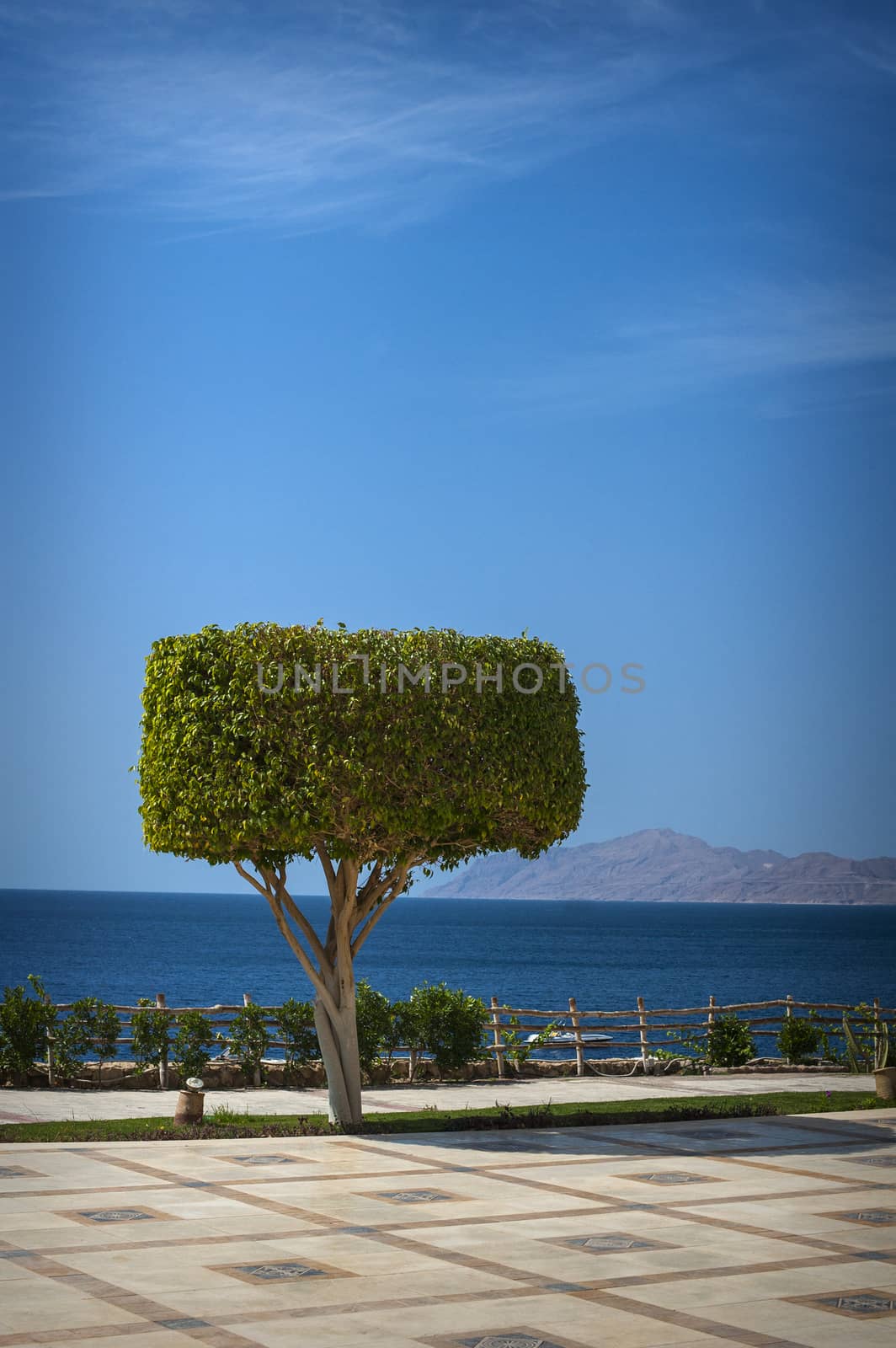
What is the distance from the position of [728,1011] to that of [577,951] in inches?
4057

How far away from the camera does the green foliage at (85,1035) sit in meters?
20.9

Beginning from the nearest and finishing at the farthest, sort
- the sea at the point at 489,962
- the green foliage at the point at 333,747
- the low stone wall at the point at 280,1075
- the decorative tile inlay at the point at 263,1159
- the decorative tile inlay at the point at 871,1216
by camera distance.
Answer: the decorative tile inlay at the point at 871,1216
the decorative tile inlay at the point at 263,1159
the green foliage at the point at 333,747
the low stone wall at the point at 280,1075
the sea at the point at 489,962

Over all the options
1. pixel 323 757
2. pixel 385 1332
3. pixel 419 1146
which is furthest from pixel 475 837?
pixel 385 1332

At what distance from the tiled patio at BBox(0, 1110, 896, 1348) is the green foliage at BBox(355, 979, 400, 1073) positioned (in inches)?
239

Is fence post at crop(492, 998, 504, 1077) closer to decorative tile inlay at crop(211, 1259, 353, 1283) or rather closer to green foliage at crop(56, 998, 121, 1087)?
green foliage at crop(56, 998, 121, 1087)

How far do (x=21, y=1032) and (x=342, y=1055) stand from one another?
20.6ft

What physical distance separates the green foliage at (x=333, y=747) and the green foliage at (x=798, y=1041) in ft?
37.6

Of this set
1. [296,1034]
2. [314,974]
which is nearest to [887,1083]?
[314,974]

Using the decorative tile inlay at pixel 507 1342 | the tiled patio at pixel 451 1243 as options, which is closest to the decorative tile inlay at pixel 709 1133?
the tiled patio at pixel 451 1243

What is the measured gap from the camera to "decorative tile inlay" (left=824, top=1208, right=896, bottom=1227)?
36.6 ft

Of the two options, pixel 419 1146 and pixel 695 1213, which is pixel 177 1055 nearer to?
pixel 419 1146

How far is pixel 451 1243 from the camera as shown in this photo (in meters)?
10.2

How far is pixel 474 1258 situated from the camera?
9.73 meters

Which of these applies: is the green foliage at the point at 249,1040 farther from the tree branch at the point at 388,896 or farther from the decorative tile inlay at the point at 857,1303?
the decorative tile inlay at the point at 857,1303
